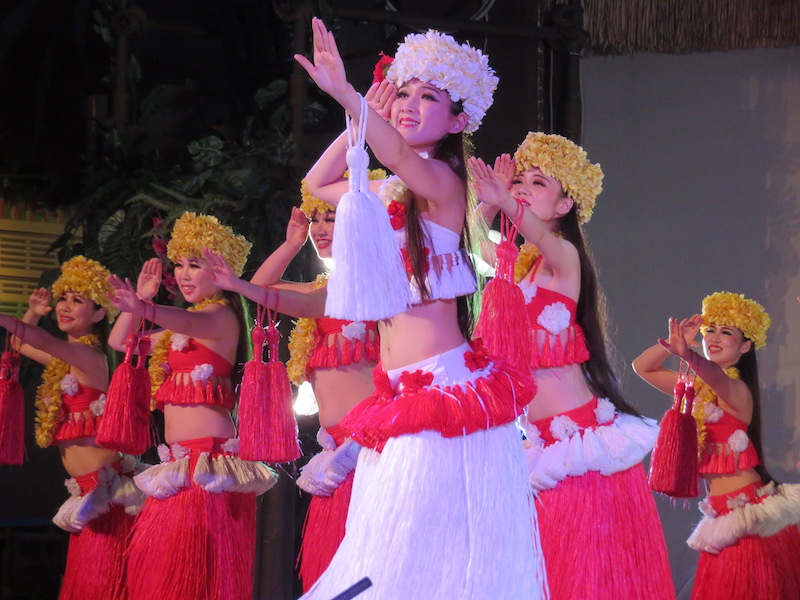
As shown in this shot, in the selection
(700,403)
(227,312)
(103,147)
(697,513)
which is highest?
(103,147)

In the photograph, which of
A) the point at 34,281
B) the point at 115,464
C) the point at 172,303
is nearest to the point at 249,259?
the point at 172,303

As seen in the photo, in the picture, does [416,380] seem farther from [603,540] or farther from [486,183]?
[603,540]

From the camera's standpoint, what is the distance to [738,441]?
4117 mm

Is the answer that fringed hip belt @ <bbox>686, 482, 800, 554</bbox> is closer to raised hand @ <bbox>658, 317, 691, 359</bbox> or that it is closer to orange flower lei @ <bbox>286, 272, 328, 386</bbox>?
raised hand @ <bbox>658, 317, 691, 359</bbox>

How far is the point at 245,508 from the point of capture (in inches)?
152

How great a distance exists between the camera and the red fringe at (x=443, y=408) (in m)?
2.37

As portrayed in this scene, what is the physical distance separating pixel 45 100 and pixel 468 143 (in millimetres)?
3089

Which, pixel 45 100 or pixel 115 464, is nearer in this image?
pixel 115 464

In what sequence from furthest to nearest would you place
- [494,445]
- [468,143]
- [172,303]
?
[172,303] → [468,143] → [494,445]

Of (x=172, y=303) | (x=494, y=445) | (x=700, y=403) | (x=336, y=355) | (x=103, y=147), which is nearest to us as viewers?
(x=494, y=445)

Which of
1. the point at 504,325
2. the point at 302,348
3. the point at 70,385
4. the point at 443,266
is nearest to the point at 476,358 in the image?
the point at 504,325

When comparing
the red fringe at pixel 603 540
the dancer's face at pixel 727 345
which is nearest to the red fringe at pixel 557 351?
the red fringe at pixel 603 540

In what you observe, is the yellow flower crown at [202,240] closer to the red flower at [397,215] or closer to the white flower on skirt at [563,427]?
the white flower on skirt at [563,427]

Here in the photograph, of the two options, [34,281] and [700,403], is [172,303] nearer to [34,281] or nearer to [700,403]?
[34,281]
